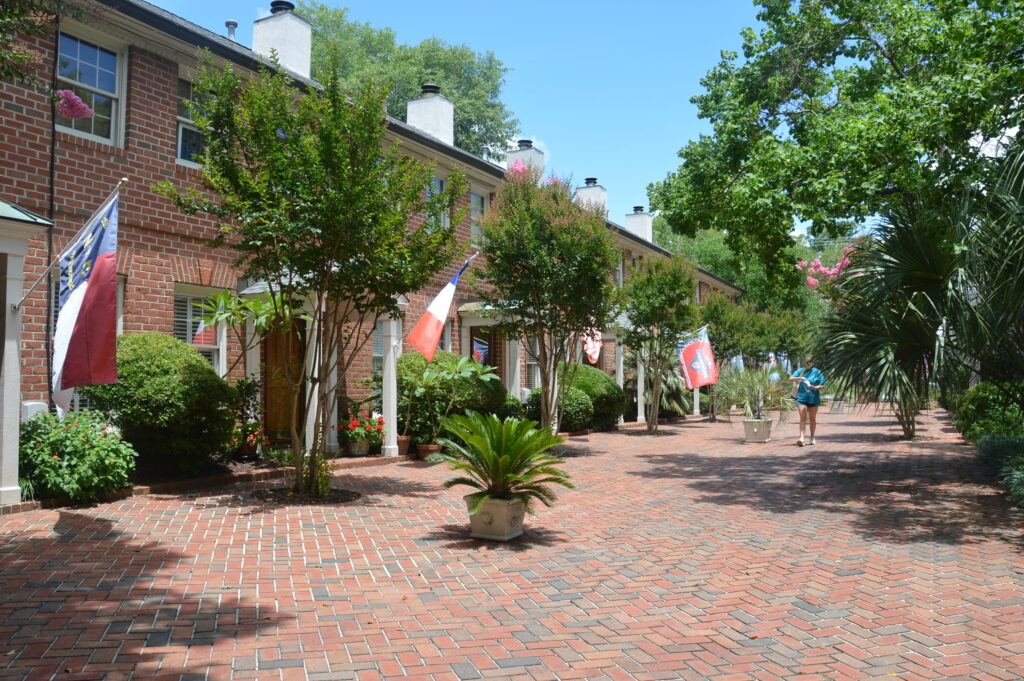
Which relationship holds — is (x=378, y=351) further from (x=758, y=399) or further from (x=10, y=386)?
(x=758, y=399)

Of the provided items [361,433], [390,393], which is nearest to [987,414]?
[390,393]

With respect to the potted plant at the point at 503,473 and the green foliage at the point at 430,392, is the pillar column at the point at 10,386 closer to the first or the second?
the potted plant at the point at 503,473

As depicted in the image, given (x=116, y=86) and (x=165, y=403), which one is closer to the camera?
(x=165, y=403)

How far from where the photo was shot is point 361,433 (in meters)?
12.5

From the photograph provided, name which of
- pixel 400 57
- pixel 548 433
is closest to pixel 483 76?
pixel 400 57

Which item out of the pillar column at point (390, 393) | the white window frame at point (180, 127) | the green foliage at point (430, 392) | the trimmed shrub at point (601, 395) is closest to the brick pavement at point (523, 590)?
the pillar column at point (390, 393)

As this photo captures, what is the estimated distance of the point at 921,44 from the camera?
392 inches

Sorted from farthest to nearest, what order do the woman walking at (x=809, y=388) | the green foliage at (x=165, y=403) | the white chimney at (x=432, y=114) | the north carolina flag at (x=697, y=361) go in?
the north carolina flag at (x=697, y=361) → the white chimney at (x=432, y=114) → the woman walking at (x=809, y=388) → the green foliage at (x=165, y=403)

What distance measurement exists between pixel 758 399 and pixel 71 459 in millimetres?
14422

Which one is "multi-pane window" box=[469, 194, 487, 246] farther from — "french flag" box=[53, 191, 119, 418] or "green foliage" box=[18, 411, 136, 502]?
"green foliage" box=[18, 411, 136, 502]

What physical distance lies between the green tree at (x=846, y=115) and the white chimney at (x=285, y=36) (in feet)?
25.2

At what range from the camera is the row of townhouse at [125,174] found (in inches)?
352

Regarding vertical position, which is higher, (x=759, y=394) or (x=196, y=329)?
(x=196, y=329)

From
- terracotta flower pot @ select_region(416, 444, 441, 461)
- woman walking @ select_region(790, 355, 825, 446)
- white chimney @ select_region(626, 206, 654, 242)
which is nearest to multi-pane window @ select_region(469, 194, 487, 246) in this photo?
terracotta flower pot @ select_region(416, 444, 441, 461)
